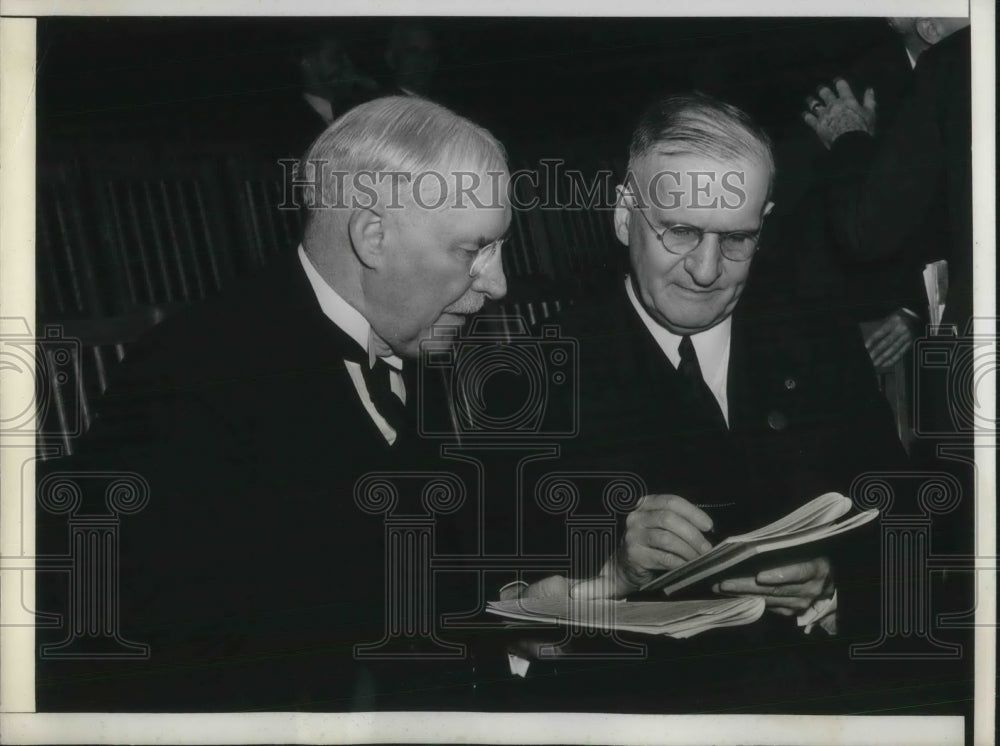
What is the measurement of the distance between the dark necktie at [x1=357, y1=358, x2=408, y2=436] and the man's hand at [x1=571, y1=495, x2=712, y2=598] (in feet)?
1.74

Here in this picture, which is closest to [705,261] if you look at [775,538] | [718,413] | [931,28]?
[718,413]

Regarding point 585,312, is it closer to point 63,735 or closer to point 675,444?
point 675,444

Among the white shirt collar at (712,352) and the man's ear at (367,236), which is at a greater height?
the man's ear at (367,236)

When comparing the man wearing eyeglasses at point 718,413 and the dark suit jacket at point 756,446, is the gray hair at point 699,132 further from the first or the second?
the dark suit jacket at point 756,446

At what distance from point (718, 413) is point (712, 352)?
136 millimetres

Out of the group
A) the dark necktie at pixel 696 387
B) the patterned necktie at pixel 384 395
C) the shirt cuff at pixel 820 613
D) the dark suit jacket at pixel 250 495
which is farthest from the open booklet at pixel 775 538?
the patterned necktie at pixel 384 395

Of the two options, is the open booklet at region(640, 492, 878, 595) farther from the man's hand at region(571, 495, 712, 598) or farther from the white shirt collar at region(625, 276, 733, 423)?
the white shirt collar at region(625, 276, 733, 423)

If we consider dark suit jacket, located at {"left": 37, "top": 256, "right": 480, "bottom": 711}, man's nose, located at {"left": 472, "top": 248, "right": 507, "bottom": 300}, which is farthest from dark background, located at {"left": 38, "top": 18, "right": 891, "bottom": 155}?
dark suit jacket, located at {"left": 37, "top": 256, "right": 480, "bottom": 711}

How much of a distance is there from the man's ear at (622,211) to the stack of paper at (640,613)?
2.62ft

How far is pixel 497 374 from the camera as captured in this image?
2.27 meters

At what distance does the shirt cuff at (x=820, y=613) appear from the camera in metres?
2.28

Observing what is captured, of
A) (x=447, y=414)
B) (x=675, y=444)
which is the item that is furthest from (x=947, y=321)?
(x=447, y=414)

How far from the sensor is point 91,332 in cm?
226

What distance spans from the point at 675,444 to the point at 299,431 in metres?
0.82
